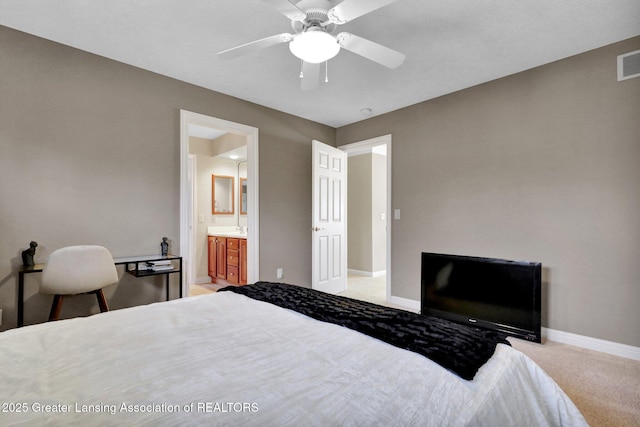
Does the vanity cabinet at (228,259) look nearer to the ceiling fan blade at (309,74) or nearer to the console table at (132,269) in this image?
the console table at (132,269)

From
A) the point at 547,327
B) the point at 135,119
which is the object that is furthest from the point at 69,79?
the point at 547,327

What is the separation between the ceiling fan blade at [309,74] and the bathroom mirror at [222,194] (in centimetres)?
348

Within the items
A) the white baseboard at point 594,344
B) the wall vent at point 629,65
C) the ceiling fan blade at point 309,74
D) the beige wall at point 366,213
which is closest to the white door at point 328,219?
the beige wall at point 366,213

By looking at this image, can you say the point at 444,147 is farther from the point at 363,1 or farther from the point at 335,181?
the point at 363,1

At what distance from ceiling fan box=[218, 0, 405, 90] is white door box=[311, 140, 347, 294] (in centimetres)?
212

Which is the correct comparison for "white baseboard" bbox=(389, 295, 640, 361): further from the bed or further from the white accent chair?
the white accent chair

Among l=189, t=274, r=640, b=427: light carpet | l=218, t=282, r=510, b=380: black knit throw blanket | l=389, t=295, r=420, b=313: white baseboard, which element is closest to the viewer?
l=218, t=282, r=510, b=380: black knit throw blanket

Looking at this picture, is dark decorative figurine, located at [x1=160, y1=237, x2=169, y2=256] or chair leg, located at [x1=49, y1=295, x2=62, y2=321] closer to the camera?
chair leg, located at [x1=49, y1=295, x2=62, y2=321]

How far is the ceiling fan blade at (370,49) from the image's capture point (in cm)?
190

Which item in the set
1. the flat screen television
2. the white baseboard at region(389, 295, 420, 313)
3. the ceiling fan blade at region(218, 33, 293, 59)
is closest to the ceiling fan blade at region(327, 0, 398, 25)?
the ceiling fan blade at region(218, 33, 293, 59)

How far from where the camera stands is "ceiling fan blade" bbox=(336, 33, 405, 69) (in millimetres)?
1901

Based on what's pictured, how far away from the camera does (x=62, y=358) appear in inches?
40.2

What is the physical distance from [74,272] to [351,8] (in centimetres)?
254

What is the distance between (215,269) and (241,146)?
6.47ft
